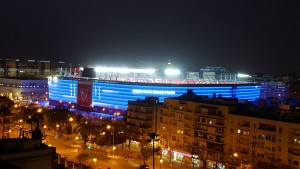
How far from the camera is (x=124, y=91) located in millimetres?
45562

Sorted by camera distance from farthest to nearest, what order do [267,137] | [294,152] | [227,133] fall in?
[227,133]
[267,137]
[294,152]

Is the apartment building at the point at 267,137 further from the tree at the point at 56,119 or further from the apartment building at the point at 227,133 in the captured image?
the tree at the point at 56,119

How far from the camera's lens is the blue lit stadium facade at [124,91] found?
144 feet

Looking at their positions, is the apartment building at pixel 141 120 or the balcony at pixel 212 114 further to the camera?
the apartment building at pixel 141 120

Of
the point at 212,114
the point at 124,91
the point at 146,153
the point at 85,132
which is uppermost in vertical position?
the point at 124,91

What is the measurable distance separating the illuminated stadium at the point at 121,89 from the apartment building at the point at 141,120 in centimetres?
1425

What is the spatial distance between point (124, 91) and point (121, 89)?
21.7 inches

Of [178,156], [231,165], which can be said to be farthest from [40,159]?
[178,156]

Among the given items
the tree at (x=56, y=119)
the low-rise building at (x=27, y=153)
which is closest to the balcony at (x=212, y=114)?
the tree at (x=56, y=119)

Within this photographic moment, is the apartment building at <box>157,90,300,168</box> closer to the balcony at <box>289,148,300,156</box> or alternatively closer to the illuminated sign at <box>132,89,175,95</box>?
the balcony at <box>289,148,300,156</box>

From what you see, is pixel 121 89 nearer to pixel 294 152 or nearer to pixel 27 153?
pixel 294 152

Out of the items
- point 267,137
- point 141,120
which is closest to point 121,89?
point 141,120

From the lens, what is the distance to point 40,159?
9312mm

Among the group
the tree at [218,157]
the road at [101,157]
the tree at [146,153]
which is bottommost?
the road at [101,157]
